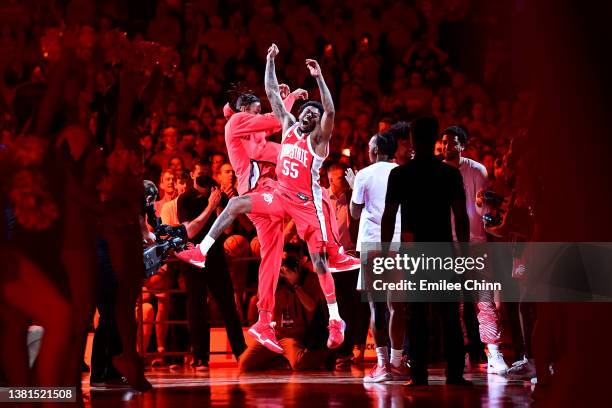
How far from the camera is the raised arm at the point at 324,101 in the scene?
10.5 meters

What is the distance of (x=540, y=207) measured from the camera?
827 cm

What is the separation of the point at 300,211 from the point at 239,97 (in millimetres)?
1269

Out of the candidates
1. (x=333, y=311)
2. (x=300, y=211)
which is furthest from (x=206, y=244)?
(x=333, y=311)

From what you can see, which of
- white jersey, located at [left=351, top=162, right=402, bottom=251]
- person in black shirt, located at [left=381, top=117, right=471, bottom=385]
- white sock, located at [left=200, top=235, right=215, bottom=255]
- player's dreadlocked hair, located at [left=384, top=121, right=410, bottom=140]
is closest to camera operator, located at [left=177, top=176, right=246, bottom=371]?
white sock, located at [left=200, top=235, right=215, bottom=255]

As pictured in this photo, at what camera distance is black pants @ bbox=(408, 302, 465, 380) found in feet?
30.0

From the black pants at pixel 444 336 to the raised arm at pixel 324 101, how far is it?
2.13 m

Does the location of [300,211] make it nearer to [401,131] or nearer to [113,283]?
[401,131]

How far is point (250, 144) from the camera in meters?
11.2

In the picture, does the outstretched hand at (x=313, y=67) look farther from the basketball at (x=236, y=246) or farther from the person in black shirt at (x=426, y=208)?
the basketball at (x=236, y=246)

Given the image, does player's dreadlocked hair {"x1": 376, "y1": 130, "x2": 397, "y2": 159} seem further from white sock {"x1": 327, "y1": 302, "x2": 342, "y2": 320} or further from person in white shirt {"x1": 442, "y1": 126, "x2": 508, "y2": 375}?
white sock {"x1": 327, "y1": 302, "x2": 342, "y2": 320}

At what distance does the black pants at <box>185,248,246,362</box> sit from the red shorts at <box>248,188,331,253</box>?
91cm

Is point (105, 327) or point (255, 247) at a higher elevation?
point (255, 247)

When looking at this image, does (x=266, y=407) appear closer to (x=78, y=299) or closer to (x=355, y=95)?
(x=78, y=299)

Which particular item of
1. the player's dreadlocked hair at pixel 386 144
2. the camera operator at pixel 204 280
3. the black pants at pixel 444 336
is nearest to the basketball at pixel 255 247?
the camera operator at pixel 204 280
